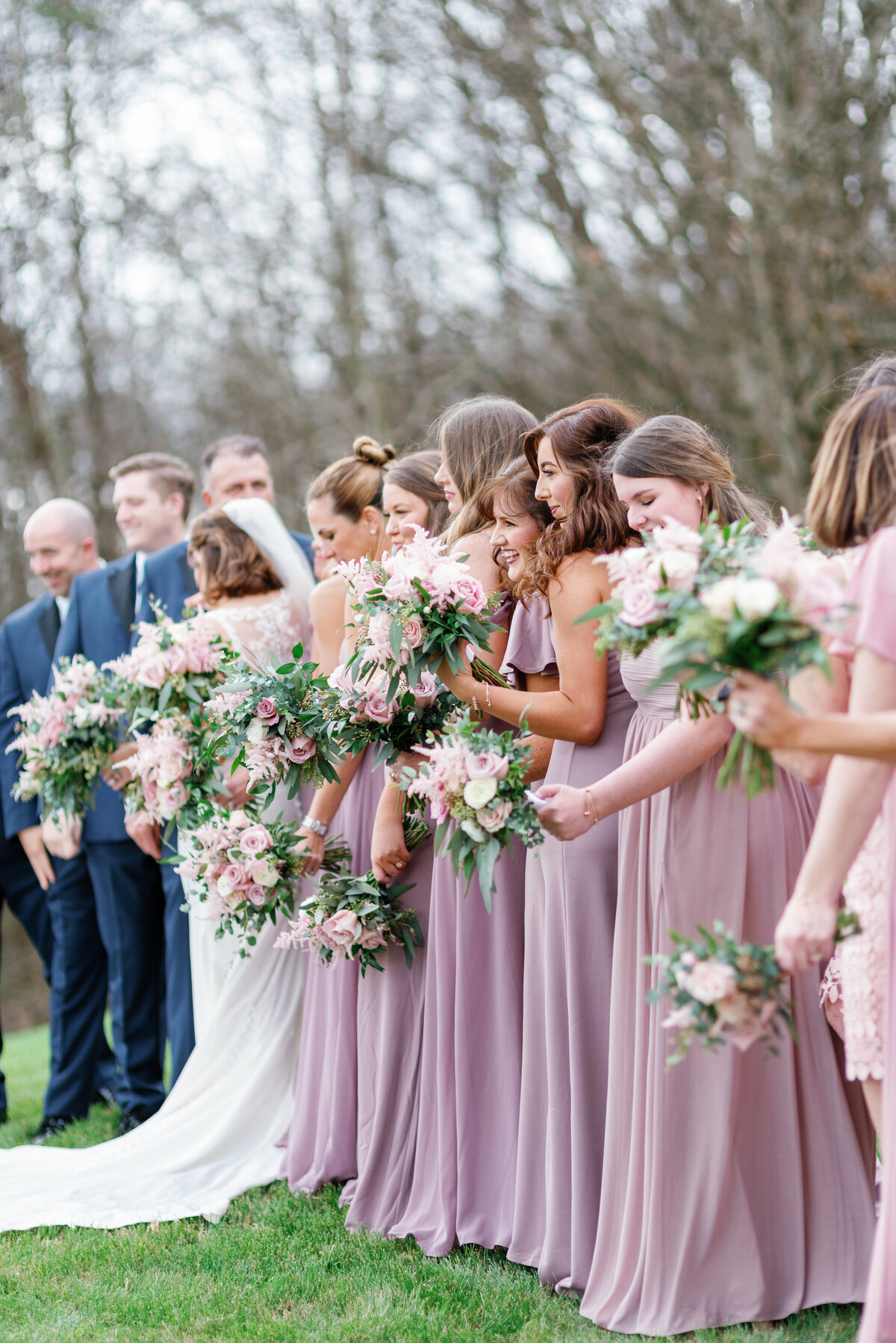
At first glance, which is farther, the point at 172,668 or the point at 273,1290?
the point at 172,668

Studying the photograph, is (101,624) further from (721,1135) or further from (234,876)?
(721,1135)

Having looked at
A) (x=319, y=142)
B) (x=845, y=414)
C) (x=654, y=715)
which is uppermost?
(x=319, y=142)

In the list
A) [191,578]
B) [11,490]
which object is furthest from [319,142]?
[191,578]

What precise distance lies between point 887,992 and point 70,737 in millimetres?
3799

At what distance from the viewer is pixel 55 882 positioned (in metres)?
6.37

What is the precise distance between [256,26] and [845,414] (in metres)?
11.5

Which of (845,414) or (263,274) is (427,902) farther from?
(263,274)

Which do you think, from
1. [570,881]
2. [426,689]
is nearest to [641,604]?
[426,689]

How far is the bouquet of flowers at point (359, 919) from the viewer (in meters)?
4.36

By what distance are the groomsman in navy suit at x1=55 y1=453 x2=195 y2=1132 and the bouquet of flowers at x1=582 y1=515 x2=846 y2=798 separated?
11.6 ft

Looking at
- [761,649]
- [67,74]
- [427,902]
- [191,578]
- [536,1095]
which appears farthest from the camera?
[67,74]

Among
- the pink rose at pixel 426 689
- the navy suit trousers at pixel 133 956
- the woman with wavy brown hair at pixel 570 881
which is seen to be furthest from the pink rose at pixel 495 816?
the navy suit trousers at pixel 133 956

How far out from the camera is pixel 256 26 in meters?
12.3

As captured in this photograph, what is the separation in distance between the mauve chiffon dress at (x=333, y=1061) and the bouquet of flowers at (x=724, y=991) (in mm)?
2315
